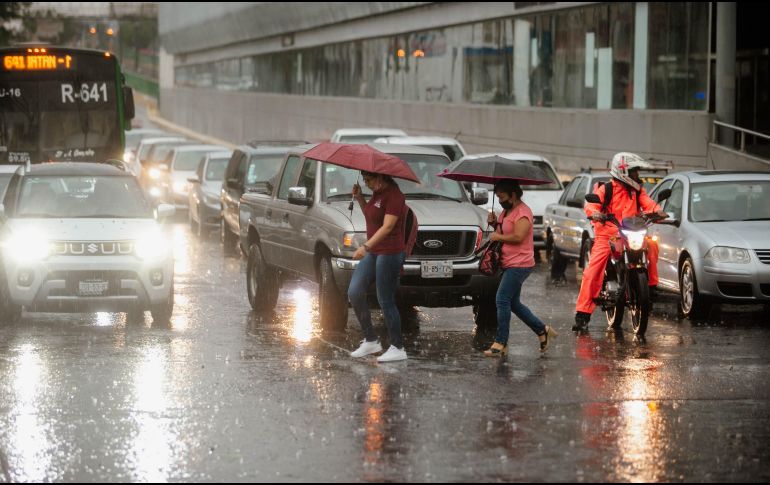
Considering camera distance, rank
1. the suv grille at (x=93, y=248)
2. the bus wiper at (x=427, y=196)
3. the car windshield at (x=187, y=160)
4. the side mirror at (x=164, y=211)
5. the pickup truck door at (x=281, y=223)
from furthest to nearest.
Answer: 1. the car windshield at (x=187, y=160)
2. the side mirror at (x=164, y=211)
3. the pickup truck door at (x=281, y=223)
4. the bus wiper at (x=427, y=196)
5. the suv grille at (x=93, y=248)

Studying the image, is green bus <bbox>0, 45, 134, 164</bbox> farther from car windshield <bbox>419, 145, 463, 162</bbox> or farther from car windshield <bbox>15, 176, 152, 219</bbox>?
car windshield <bbox>15, 176, 152, 219</bbox>

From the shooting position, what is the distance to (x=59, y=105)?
27.2 metres

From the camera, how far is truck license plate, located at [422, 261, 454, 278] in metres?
14.0

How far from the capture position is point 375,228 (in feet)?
40.8

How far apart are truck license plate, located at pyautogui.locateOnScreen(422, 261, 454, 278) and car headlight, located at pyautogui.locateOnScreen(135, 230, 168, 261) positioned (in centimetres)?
282

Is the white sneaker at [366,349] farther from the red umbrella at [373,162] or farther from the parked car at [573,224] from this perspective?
the parked car at [573,224]

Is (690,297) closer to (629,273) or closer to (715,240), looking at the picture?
(715,240)

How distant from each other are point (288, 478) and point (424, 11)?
41.0 metres

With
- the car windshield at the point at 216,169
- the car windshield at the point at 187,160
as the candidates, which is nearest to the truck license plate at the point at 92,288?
the car windshield at the point at 216,169

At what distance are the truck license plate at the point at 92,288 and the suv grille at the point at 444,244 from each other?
306 cm

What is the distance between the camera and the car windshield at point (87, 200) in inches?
618

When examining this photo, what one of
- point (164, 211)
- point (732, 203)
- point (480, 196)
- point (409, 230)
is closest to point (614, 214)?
point (480, 196)

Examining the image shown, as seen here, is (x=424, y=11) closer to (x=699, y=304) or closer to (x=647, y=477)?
(x=699, y=304)

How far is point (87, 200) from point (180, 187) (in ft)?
57.4
